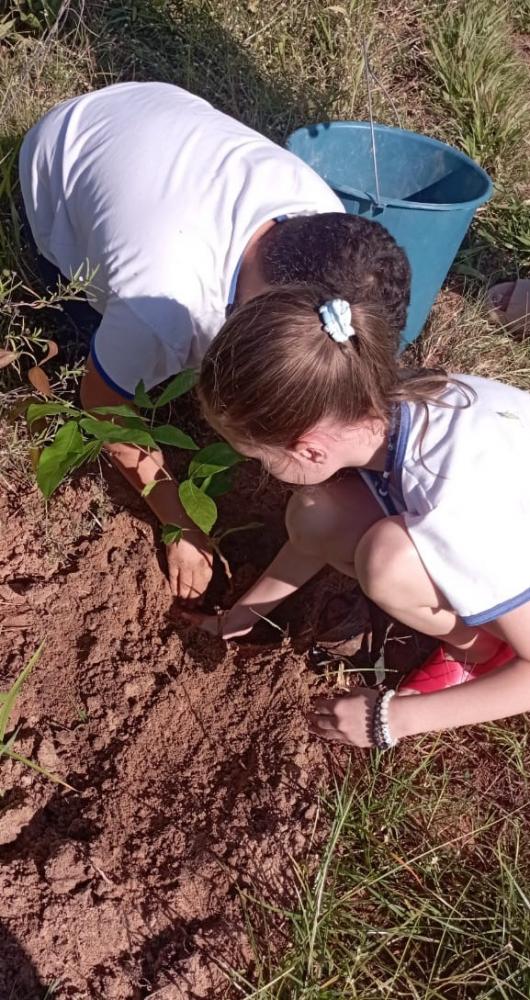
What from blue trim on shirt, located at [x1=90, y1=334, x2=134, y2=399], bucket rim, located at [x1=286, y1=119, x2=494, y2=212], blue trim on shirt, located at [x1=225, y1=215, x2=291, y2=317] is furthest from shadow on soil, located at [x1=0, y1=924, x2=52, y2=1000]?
bucket rim, located at [x1=286, y1=119, x2=494, y2=212]

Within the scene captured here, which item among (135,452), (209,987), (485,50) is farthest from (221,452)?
(485,50)

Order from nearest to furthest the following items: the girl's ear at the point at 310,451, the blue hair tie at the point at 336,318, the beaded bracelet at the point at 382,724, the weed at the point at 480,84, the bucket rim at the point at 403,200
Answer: the blue hair tie at the point at 336,318
the girl's ear at the point at 310,451
the beaded bracelet at the point at 382,724
the bucket rim at the point at 403,200
the weed at the point at 480,84

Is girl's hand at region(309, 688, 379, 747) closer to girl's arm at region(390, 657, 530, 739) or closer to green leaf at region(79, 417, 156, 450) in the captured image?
girl's arm at region(390, 657, 530, 739)

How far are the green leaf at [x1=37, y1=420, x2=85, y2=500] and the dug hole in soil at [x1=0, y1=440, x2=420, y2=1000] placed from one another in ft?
0.89

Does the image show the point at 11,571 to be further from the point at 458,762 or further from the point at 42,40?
the point at 42,40

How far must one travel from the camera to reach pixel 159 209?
1521mm

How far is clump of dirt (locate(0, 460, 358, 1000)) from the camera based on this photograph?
1.33 metres

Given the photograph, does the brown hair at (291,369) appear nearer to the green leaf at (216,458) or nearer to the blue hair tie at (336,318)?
the blue hair tie at (336,318)

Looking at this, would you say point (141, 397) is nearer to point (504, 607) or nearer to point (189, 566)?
point (189, 566)

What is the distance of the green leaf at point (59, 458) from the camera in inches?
58.4

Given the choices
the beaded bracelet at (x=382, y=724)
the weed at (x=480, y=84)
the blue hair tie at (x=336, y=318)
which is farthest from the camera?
the weed at (x=480, y=84)

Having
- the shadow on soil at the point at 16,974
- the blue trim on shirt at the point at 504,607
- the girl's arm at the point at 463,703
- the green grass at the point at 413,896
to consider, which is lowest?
the green grass at the point at 413,896

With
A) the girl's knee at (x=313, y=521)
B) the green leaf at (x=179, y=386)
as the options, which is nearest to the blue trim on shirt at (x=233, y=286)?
the green leaf at (x=179, y=386)

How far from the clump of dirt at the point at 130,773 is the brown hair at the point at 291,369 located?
531 millimetres
